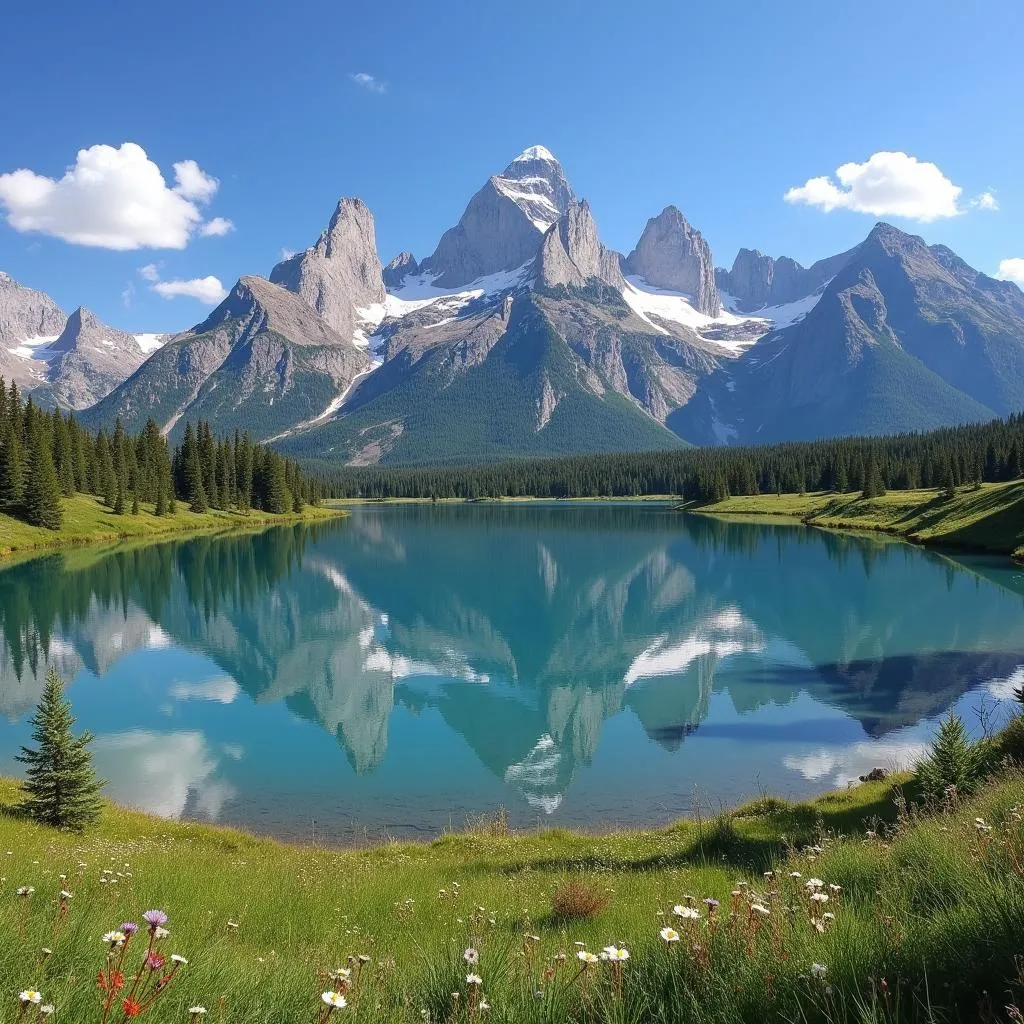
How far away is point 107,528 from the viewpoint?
99.2m

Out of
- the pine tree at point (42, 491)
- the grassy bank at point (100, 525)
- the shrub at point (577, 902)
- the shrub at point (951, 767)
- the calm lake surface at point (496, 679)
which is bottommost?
the calm lake surface at point (496, 679)

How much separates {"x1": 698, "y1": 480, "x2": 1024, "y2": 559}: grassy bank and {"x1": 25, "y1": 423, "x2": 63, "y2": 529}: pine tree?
4153 inches

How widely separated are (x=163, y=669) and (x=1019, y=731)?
119 ft

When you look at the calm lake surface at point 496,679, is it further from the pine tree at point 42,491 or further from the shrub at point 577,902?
the pine tree at point 42,491

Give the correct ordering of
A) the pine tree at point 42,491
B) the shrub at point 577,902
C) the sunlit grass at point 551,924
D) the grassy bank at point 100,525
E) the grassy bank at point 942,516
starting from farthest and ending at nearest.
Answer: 1. the pine tree at point 42,491
2. the grassy bank at point 100,525
3. the grassy bank at point 942,516
4. the shrub at point 577,902
5. the sunlit grass at point 551,924

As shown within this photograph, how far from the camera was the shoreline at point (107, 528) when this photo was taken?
82500 mm

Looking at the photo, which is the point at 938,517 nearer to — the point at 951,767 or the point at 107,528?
the point at 951,767

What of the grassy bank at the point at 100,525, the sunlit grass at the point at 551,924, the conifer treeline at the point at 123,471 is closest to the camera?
the sunlit grass at the point at 551,924

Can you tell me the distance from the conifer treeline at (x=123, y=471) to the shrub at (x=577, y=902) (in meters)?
95.9

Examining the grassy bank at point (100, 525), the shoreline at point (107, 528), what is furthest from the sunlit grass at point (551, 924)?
the grassy bank at point (100, 525)

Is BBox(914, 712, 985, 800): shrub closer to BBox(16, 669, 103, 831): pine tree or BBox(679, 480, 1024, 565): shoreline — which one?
BBox(16, 669, 103, 831): pine tree

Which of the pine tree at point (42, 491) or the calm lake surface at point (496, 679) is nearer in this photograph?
the calm lake surface at point (496, 679)

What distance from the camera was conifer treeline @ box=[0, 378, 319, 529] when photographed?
8850 centimetres

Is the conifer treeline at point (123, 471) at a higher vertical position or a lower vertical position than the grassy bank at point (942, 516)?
higher
